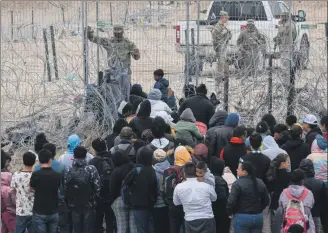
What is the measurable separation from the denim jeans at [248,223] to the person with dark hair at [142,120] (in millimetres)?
2700

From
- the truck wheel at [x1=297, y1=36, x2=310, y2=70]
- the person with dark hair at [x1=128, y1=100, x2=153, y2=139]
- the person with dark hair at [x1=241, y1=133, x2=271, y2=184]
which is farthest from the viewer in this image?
the truck wheel at [x1=297, y1=36, x2=310, y2=70]

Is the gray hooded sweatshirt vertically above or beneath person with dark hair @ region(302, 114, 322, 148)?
beneath

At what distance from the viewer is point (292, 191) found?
9773 mm

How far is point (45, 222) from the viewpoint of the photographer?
1023 cm

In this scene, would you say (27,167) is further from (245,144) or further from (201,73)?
(201,73)

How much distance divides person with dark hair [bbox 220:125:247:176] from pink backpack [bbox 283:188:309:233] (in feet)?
4.04

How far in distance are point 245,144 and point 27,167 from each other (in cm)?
271

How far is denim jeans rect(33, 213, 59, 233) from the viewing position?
10.2m

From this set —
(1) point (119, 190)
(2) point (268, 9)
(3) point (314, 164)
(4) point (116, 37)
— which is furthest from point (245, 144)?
(2) point (268, 9)

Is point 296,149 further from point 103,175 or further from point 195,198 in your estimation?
point 103,175

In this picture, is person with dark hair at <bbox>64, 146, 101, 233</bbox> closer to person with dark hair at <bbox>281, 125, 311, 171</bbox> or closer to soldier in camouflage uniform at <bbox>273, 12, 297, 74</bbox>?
person with dark hair at <bbox>281, 125, 311, 171</bbox>

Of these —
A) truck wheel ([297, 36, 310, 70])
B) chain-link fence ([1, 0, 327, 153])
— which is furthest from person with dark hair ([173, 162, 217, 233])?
truck wheel ([297, 36, 310, 70])

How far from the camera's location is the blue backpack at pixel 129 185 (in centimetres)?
1024

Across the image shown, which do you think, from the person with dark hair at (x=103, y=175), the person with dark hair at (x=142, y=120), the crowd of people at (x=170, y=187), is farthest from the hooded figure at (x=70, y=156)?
the person with dark hair at (x=142, y=120)
